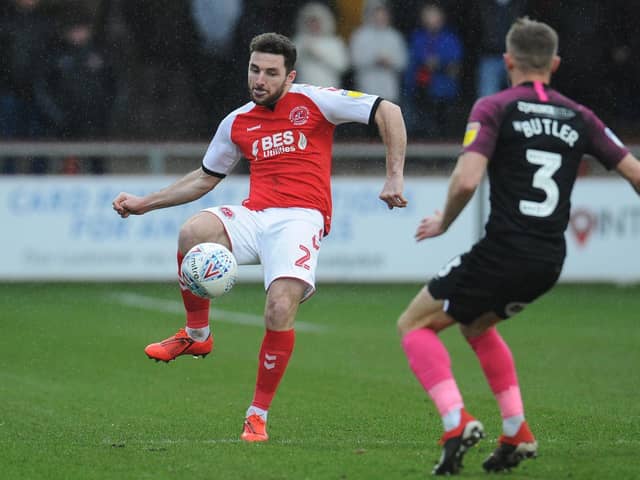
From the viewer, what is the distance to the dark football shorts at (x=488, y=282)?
585 cm

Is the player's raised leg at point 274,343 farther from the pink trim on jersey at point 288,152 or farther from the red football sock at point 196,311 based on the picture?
the red football sock at point 196,311

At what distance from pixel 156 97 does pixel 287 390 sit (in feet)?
29.5

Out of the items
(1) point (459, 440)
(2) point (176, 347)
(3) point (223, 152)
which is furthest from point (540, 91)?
(2) point (176, 347)

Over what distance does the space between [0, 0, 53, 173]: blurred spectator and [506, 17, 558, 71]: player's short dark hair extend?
12.1 metres

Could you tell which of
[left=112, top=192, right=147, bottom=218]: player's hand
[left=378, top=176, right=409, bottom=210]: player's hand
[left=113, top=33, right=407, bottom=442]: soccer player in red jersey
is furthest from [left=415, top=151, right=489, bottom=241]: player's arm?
[left=112, top=192, right=147, bottom=218]: player's hand

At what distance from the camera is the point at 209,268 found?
7414 mm

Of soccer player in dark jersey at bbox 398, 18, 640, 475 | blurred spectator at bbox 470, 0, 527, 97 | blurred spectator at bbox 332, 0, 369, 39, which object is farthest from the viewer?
blurred spectator at bbox 332, 0, 369, 39

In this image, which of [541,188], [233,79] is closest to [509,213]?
[541,188]

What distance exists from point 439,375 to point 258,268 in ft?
34.1

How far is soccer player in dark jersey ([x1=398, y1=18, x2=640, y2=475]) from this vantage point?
19.1 ft

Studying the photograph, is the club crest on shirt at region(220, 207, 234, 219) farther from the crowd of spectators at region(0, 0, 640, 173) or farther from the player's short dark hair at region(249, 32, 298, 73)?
the crowd of spectators at region(0, 0, 640, 173)

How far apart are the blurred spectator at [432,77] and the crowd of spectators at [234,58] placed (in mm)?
19

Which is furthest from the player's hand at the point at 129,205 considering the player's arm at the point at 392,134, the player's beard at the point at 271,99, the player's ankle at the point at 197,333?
the player's arm at the point at 392,134

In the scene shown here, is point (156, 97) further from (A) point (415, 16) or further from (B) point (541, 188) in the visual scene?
(B) point (541, 188)
